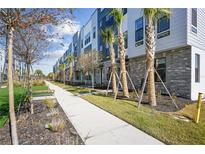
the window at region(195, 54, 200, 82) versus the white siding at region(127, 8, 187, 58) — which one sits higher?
the white siding at region(127, 8, 187, 58)

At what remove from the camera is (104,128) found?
6.46 meters

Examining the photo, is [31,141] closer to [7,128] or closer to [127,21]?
[7,128]

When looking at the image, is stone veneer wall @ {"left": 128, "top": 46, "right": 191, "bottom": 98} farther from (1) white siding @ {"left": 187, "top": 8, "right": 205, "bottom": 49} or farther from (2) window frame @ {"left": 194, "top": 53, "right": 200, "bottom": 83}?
(2) window frame @ {"left": 194, "top": 53, "right": 200, "bottom": 83}

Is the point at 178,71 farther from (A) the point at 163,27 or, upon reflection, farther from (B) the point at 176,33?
(A) the point at 163,27

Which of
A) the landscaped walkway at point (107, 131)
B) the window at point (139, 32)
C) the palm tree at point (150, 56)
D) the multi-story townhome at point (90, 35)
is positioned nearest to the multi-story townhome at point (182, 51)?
the window at point (139, 32)

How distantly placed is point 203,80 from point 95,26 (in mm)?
23532

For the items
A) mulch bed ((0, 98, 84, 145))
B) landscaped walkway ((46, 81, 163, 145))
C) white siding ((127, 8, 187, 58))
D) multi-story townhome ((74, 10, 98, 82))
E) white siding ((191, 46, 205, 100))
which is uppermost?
multi-story townhome ((74, 10, 98, 82))

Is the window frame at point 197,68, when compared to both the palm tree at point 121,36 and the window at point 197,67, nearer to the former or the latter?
the window at point 197,67

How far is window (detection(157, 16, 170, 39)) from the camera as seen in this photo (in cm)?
1426

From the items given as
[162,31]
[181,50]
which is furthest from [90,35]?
[181,50]

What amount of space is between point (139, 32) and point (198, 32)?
18.4 ft

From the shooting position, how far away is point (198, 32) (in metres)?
13.7

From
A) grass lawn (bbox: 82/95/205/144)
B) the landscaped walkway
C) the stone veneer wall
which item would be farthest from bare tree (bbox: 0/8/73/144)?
the stone veneer wall

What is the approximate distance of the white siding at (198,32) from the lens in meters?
12.6
